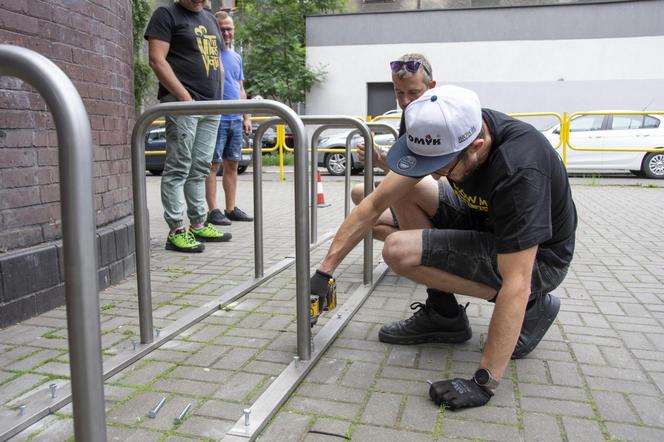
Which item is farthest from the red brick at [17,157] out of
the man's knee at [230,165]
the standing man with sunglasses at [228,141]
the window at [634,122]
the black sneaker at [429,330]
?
the window at [634,122]

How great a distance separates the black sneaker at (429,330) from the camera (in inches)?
109

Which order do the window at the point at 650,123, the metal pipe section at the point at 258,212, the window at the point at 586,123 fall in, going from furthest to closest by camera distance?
the window at the point at 586,123, the window at the point at 650,123, the metal pipe section at the point at 258,212

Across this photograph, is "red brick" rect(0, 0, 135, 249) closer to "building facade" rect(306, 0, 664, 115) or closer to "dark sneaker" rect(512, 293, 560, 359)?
"dark sneaker" rect(512, 293, 560, 359)

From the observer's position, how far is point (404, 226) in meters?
3.32

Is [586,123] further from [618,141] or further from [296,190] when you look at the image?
[296,190]

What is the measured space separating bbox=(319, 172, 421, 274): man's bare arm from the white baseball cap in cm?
49

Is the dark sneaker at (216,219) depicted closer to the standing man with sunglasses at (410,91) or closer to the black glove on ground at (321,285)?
the standing man with sunglasses at (410,91)

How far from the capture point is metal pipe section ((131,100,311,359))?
2.36m

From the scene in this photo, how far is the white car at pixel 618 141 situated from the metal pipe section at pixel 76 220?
36.6 ft

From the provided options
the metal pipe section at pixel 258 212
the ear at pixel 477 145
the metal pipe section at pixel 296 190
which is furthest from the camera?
the metal pipe section at pixel 258 212

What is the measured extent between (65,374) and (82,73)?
1826mm

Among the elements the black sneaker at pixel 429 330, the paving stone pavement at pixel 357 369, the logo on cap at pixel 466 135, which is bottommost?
the paving stone pavement at pixel 357 369

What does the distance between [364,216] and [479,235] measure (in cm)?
53

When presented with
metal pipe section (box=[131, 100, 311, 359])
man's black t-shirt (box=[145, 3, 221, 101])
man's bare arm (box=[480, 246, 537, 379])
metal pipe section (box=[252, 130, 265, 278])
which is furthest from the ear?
man's black t-shirt (box=[145, 3, 221, 101])
